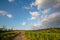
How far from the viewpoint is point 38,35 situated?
20.2 feet

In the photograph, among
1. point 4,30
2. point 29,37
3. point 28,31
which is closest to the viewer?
point 28,31

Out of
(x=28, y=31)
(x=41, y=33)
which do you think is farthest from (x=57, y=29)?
(x=28, y=31)

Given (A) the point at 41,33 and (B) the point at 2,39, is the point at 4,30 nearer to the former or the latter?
(B) the point at 2,39

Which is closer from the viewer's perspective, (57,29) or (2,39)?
(57,29)

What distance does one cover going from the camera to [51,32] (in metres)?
5.98

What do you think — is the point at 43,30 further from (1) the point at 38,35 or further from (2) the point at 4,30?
(2) the point at 4,30

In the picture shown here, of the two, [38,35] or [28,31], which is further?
[28,31]

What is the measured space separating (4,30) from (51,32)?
2.52 meters

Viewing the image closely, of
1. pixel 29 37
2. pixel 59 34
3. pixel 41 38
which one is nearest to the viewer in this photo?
pixel 59 34

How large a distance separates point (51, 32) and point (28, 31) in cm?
107

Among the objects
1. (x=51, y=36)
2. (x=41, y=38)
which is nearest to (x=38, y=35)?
(x=41, y=38)

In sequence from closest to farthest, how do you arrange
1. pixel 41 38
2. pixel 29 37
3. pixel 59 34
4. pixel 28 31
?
pixel 59 34 < pixel 41 38 < pixel 28 31 < pixel 29 37

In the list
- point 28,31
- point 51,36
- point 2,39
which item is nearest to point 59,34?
point 51,36

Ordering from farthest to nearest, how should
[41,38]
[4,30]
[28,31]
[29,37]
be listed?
[4,30]
[29,37]
[28,31]
[41,38]
